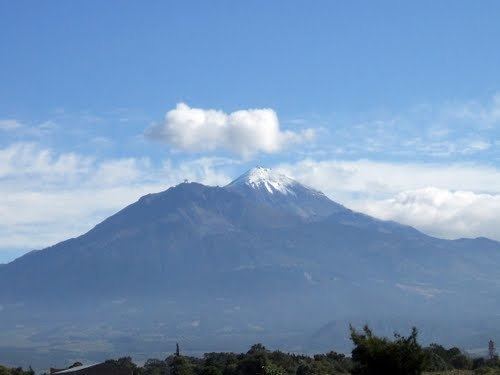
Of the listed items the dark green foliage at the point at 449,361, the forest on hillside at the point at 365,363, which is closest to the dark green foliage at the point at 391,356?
the forest on hillside at the point at 365,363

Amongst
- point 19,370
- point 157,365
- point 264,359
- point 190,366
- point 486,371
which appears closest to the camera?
point 486,371

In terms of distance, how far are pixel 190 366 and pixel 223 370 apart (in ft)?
20.7

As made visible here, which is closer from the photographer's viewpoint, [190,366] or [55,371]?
[190,366]

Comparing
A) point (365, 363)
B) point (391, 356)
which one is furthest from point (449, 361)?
point (391, 356)

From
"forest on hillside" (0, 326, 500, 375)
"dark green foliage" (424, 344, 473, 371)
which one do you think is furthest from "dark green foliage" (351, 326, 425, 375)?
"dark green foliage" (424, 344, 473, 371)

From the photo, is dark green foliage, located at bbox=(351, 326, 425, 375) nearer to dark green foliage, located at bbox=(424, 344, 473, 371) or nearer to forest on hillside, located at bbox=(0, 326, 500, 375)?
forest on hillside, located at bbox=(0, 326, 500, 375)

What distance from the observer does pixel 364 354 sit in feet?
134

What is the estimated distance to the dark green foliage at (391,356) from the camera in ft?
132

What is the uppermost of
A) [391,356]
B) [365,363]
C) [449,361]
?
[449,361]

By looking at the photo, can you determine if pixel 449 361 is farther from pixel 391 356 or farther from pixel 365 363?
pixel 391 356

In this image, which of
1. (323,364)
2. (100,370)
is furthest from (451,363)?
(100,370)

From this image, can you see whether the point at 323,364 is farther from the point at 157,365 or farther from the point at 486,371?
the point at 157,365

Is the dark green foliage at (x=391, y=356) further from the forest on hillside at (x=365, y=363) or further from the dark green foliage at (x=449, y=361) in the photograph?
the dark green foliage at (x=449, y=361)

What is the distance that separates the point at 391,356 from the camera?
1587 inches
